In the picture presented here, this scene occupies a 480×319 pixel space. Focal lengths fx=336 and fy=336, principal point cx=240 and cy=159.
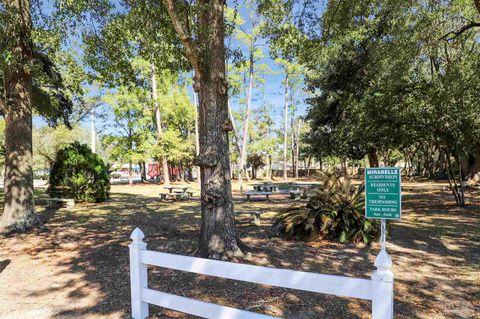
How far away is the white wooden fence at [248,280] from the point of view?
2.30 m

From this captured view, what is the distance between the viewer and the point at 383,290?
7.51 ft

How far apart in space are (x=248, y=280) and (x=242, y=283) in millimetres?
2074

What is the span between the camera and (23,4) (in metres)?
8.23

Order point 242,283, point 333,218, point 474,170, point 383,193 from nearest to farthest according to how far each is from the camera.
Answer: point 383,193, point 242,283, point 333,218, point 474,170

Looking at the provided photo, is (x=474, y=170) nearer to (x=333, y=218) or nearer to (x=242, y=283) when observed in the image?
(x=333, y=218)

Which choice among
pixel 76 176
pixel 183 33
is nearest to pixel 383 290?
pixel 183 33

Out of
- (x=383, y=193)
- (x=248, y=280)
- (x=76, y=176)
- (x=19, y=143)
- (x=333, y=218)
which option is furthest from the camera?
(x=76, y=176)

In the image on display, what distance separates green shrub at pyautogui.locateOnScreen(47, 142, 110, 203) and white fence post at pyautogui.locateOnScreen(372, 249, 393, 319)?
1551 cm

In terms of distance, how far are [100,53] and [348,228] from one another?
26.4 ft

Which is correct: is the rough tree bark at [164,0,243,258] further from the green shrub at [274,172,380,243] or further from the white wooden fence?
the green shrub at [274,172,380,243]

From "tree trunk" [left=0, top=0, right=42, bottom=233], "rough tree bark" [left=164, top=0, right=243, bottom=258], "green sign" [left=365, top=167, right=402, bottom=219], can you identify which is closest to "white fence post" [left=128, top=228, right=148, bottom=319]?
"rough tree bark" [left=164, top=0, right=243, bottom=258]

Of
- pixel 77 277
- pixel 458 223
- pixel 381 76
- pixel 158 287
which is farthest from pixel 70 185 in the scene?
pixel 458 223

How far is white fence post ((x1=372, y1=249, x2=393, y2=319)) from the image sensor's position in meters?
2.27

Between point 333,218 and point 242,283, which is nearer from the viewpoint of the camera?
point 242,283
